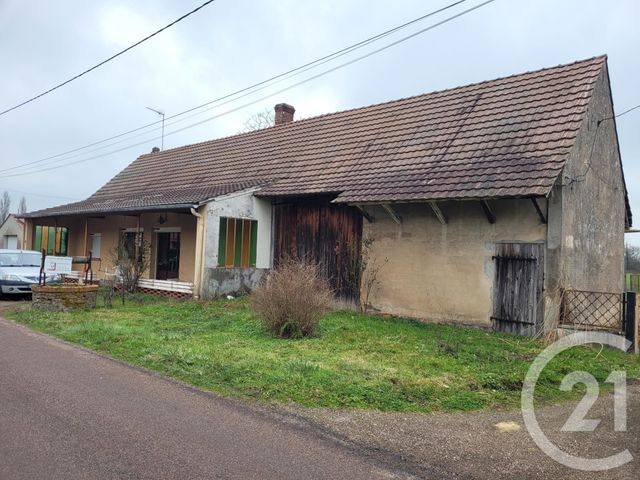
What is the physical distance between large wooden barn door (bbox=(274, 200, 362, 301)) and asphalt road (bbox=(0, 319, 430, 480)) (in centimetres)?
817

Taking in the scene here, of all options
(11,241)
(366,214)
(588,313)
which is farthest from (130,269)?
(11,241)

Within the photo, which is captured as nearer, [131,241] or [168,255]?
[168,255]

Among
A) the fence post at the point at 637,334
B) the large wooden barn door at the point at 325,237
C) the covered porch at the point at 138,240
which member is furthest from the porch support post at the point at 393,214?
the covered porch at the point at 138,240

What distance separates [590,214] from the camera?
40.8 ft

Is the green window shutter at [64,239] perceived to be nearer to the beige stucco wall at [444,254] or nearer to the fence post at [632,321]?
the beige stucco wall at [444,254]

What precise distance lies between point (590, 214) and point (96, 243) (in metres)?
18.8

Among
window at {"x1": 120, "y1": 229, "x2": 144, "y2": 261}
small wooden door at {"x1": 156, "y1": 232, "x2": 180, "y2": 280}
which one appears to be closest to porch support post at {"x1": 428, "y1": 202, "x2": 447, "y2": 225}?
small wooden door at {"x1": 156, "y1": 232, "x2": 180, "y2": 280}

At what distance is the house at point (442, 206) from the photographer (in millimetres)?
10711

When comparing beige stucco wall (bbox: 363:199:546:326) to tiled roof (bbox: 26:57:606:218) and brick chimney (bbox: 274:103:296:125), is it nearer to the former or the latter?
tiled roof (bbox: 26:57:606:218)

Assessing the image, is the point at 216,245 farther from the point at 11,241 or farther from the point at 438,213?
the point at 11,241

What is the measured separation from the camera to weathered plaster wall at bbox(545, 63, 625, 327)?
34.5 feet

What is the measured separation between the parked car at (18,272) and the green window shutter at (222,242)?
560 centimetres

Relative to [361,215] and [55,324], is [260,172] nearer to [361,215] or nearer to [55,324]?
[361,215]

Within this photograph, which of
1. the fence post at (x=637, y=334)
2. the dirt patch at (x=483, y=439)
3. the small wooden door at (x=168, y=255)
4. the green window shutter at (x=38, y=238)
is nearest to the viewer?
the dirt patch at (x=483, y=439)
